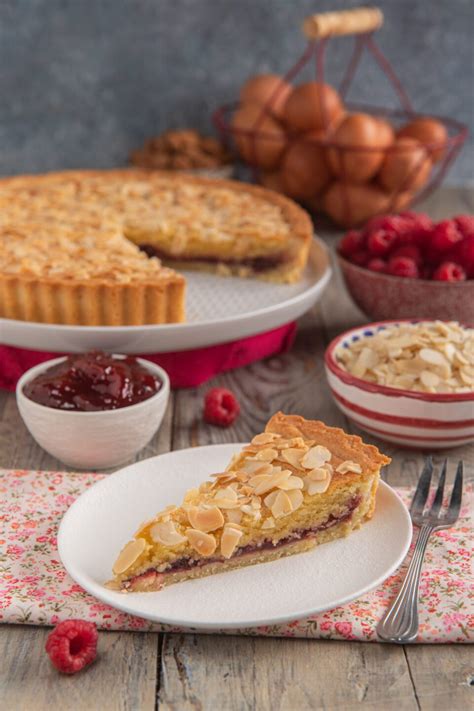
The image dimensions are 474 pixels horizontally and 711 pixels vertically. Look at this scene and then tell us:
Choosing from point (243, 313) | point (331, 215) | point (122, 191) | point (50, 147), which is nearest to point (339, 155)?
point (331, 215)

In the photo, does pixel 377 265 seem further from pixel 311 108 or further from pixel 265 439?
pixel 311 108

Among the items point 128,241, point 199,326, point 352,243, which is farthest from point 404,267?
point 128,241

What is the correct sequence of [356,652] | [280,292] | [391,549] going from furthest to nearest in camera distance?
[280,292] → [391,549] → [356,652]

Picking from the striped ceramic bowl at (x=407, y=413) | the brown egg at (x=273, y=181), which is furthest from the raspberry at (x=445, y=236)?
the brown egg at (x=273, y=181)

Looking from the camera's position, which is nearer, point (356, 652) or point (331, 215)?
point (356, 652)

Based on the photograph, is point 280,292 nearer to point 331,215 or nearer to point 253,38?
point 331,215

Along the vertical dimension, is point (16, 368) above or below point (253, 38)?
below

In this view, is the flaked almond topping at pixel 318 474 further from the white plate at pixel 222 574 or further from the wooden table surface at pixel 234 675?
the wooden table surface at pixel 234 675
